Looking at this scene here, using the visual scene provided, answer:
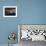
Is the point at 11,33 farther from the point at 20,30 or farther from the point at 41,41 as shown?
the point at 41,41

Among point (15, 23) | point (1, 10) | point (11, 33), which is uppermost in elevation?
point (1, 10)

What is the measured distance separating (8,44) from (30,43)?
743mm

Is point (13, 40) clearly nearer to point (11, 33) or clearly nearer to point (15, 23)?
point (11, 33)

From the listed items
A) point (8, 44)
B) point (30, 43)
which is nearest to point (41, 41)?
point (30, 43)

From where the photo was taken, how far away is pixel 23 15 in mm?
4562

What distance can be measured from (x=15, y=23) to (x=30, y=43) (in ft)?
2.94

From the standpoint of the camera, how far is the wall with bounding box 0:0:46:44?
4.55 meters

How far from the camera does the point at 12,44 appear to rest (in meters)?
4.37

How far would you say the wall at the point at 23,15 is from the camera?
455 centimetres

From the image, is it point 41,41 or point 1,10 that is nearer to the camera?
point 41,41

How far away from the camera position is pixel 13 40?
4.36 metres

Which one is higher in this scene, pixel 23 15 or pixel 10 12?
pixel 10 12

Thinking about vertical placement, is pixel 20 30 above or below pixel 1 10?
below

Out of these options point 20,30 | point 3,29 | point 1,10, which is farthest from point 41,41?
point 1,10
